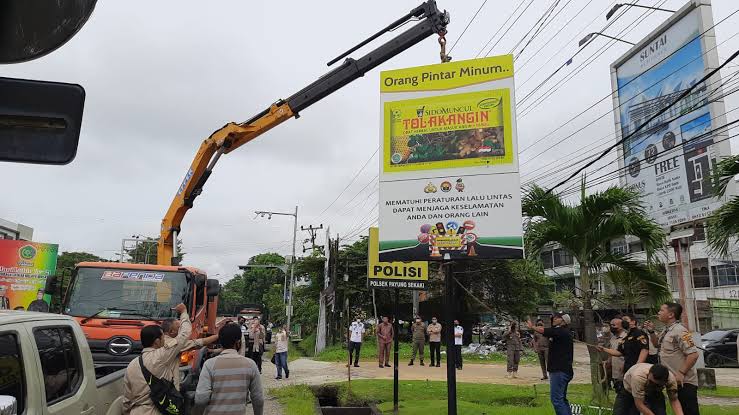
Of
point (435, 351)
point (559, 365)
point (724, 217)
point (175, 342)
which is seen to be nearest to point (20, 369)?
point (175, 342)

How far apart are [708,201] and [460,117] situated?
17.0 metres

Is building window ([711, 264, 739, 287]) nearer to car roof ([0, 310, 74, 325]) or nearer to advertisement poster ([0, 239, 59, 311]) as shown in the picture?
advertisement poster ([0, 239, 59, 311])

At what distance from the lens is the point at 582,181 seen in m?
10.1

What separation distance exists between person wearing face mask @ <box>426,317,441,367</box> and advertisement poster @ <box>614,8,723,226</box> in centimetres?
907

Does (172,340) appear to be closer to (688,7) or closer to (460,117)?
(460,117)

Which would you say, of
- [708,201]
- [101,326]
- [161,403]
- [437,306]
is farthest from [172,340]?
[437,306]

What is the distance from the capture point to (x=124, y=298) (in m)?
9.08

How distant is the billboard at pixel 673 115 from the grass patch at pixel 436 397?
9.43 m

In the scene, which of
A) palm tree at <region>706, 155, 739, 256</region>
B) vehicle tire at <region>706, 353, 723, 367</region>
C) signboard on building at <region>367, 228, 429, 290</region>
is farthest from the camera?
vehicle tire at <region>706, 353, 723, 367</region>

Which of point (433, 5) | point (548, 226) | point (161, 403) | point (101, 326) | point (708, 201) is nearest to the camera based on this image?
point (161, 403)

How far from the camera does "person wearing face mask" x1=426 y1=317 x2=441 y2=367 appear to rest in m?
18.2

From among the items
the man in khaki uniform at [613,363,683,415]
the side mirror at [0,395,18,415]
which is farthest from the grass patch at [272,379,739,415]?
the side mirror at [0,395,18,415]

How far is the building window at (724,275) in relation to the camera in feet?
114

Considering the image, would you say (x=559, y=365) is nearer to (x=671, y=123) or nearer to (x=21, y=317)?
(x=21, y=317)
